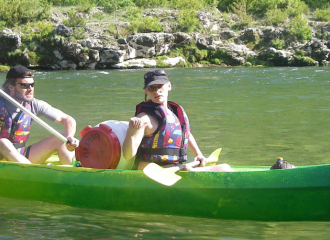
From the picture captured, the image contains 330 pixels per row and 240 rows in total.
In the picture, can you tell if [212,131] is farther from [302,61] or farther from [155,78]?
[302,61]

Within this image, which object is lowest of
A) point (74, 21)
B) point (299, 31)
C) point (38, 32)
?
point (38, 32)

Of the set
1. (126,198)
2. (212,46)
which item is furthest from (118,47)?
Answer: (126,198)

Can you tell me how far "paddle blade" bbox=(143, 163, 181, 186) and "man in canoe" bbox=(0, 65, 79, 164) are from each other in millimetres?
785

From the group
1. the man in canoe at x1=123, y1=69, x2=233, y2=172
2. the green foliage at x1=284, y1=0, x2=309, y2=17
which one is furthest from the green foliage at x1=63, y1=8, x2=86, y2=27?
the man in canoe at x1=123, y1=69, x2=233, y2=172

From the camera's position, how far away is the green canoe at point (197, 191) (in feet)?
10.6

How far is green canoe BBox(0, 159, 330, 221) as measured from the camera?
324 cm

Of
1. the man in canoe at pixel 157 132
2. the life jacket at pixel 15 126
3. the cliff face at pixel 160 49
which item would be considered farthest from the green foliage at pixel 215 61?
the man in canoe at pixel 157 132

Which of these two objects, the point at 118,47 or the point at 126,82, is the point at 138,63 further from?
the point at 126,82

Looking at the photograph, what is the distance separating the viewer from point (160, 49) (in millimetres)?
25812

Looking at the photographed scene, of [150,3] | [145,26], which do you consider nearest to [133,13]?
[150,3]

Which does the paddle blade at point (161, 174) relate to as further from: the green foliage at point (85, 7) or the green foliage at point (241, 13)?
the green foliage at point (85, 7)

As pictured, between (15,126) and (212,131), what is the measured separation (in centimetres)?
373

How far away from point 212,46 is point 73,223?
23.7 m

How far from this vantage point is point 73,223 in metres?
3.55
